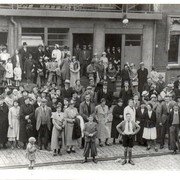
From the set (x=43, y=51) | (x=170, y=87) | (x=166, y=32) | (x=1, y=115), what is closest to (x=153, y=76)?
(x=170, y=87)

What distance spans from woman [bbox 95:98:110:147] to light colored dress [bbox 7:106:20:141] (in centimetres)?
260

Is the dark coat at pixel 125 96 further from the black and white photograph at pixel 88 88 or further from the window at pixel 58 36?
the window at pixel 58 36

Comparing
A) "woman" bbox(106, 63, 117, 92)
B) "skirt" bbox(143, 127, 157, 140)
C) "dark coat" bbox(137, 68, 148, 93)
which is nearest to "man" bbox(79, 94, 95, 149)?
"skirt" bbox(143, 127, 157, 140)

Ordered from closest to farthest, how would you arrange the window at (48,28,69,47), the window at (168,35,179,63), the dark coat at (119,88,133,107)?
the dark coat at (119,88,133,107) < the window at (48,28,69,47) < the window at (168,35,179,63)

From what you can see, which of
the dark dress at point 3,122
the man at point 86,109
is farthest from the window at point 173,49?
the dark dress at point 3,122

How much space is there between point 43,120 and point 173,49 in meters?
10.4

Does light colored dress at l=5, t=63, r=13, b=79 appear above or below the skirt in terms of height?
above

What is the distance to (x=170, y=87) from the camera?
17219 mm

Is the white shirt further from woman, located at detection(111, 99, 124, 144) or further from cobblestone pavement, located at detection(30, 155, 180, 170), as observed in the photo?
cobblestone pavement, located at detection(30, 155, 180, 170)

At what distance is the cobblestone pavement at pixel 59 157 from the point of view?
42.8 ft

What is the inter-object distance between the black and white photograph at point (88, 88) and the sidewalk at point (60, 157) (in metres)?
0.03

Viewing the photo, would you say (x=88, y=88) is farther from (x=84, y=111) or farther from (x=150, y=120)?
(x=150, y=120)

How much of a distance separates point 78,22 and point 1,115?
7.52m

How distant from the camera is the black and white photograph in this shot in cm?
1355
